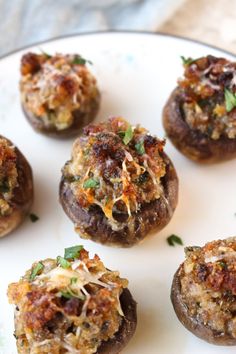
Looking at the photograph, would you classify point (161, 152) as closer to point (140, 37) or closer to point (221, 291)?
point (221, 291)

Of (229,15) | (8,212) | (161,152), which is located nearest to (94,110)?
(161,152)

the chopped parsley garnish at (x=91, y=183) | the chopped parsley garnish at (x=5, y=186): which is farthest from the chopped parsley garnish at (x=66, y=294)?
the chopped parsley garnish at (x=5, y=186)

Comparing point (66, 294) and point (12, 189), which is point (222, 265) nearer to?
point (66, 294)

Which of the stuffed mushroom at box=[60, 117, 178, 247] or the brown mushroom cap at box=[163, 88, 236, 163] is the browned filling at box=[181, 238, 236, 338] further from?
the brown mushroom cap at box=[163, 88, 236, 163]

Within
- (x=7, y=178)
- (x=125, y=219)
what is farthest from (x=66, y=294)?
(x=7, y=178)

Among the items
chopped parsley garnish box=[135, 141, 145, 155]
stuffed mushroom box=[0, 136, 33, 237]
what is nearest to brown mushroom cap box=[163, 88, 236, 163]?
chopped parsley garnish box=[135, 141, 145, 155]

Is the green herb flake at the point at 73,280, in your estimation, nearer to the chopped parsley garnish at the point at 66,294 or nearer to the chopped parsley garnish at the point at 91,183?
the chopped parsley garnish at the point at 66,294
